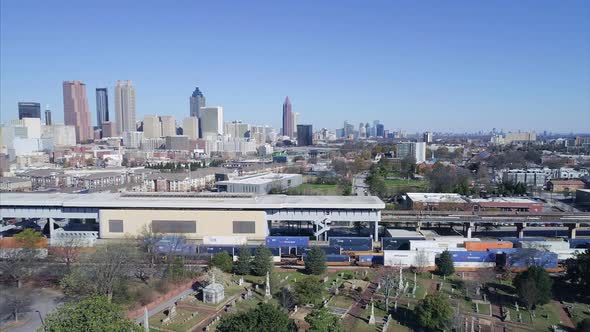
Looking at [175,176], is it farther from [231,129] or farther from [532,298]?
[231,129]

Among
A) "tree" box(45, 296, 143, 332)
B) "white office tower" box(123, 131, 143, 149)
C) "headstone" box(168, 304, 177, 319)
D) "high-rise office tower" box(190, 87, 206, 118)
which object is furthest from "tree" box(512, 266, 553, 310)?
"high-rise office tower" box(190, 87, 206, 118)

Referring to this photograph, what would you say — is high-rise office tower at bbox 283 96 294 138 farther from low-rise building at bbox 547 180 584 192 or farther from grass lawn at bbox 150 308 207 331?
grass lawn at bbox 150 308 207 331

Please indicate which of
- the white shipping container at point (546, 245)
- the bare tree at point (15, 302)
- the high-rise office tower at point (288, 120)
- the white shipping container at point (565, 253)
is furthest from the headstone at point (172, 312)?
the high-rise office tower at point (288, 120)

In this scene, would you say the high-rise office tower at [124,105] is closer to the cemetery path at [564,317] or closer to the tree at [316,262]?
the tree at [316,262]

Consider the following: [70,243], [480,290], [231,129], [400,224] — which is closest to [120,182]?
[70,243]

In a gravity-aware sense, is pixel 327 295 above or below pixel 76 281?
below
